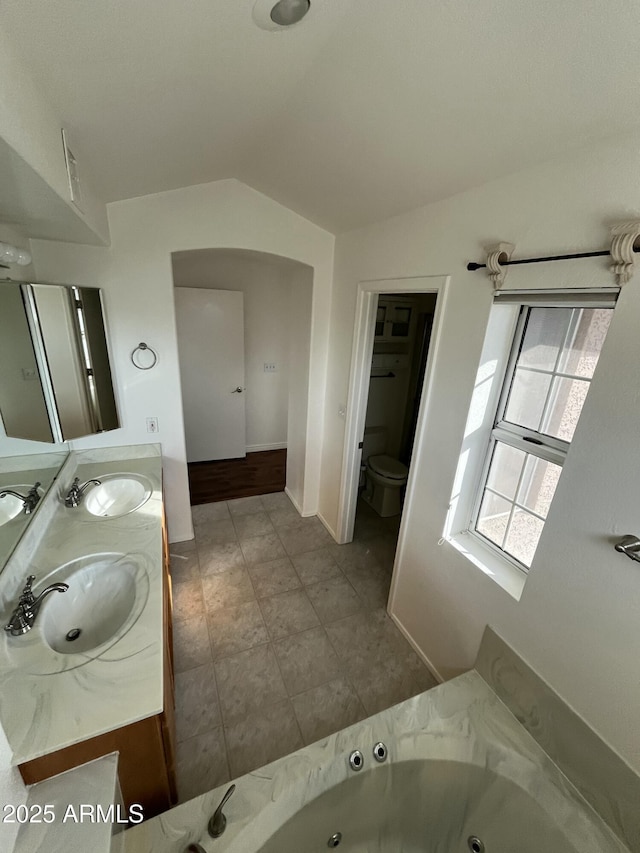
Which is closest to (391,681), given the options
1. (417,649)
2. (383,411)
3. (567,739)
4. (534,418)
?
(417,649)

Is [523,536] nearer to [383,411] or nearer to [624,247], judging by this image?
[624,247]

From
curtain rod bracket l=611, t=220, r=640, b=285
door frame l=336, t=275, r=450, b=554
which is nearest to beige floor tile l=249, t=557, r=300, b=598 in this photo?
door frame l=336, t=275, r=450, b=554

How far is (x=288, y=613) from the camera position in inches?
86.0

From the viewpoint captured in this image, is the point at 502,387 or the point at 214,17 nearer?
the point at 214,17

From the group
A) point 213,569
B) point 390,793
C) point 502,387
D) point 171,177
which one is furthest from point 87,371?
point 390,793

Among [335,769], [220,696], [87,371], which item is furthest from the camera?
[87,371]

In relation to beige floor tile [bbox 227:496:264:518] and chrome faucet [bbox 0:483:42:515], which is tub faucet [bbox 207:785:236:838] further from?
beige floor tile [bbox 227:496:264:518]

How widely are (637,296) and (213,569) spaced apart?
262cm

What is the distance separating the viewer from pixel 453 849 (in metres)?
1.28

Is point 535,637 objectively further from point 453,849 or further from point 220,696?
point 220,696

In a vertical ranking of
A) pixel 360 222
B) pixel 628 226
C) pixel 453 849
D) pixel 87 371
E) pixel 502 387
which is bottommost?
pixel 453 849

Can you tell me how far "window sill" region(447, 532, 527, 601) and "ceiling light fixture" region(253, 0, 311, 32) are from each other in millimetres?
1851

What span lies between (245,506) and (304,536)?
2.27 ft

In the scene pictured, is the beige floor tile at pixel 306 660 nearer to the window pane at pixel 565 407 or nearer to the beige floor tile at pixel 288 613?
the beige floor tile at pixel 288 613
